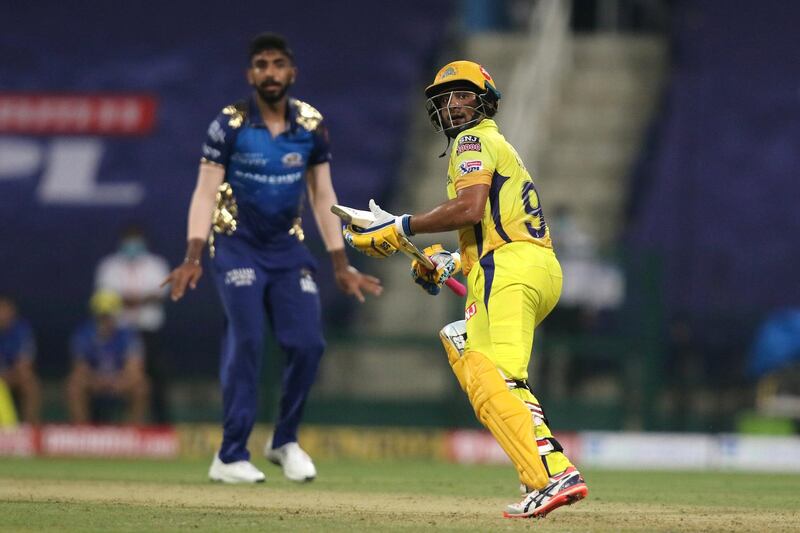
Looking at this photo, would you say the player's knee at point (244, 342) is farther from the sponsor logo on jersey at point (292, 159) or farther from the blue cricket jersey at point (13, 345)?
the blue cricket jersey at point (13, 345)

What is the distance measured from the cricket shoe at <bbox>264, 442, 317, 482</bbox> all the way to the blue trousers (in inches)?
1.9

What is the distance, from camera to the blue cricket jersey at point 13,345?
14.4m

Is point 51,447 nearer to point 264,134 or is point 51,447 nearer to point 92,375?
point 92,375

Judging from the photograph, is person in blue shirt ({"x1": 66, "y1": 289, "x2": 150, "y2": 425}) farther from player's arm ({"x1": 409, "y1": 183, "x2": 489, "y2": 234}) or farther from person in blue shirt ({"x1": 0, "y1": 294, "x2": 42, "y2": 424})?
player's arm ({"x1": 409, "y1": 183, "x2": 489, "y2": 234})

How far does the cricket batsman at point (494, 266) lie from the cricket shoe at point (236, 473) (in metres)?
1.95

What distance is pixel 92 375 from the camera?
47.0 feet

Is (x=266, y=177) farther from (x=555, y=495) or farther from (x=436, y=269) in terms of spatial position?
(x=555, y=495)

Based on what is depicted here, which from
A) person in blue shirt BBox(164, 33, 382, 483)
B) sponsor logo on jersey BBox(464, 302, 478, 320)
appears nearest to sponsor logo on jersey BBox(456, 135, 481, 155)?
sponsor logo on jersey BBox(464, 302, 478, 320)

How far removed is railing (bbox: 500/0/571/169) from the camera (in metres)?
16.4

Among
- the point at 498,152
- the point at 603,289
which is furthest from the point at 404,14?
the point at 498,152

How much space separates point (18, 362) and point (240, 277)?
6.52 metres

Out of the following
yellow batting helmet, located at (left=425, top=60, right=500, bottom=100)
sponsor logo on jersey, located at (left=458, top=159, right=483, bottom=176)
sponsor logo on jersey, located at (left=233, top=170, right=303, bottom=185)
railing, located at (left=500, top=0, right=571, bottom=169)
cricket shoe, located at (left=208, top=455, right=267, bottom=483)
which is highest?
railing, located at (left=500, top=0, right=571, bottom=169)

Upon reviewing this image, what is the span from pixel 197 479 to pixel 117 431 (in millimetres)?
4279

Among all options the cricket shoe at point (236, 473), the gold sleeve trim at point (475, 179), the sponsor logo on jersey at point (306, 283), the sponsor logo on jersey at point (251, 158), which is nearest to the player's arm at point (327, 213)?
the sponsor logo on jersey at point (306, 283)
